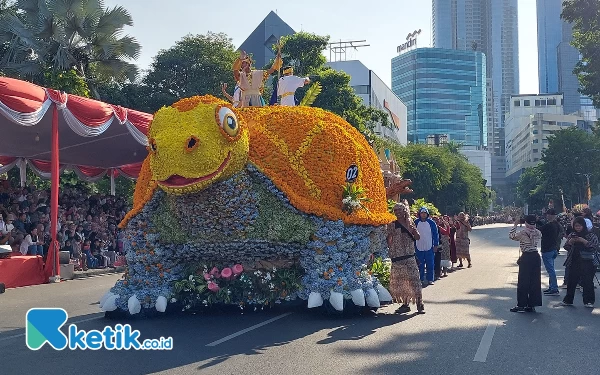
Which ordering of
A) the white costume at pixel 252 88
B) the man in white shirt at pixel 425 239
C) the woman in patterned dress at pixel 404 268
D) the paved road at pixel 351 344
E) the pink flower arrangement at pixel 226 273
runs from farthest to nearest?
the man in white shirt at pixel 425 239, the white costume at pixel 252 88, the woman in patterned dress at pixel 404 268, the pink flower arrangement at pixel 226 273, the paved road at pixel 351 344

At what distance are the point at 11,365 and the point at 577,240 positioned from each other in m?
8.54

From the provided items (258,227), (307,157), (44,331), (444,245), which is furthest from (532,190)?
(44,331)

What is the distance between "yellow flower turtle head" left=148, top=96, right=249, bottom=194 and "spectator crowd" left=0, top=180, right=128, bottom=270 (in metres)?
9.28

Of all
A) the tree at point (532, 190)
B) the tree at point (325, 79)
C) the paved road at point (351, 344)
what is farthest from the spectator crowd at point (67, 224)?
the tree at point (532, 190)

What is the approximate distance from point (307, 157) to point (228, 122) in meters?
1.32

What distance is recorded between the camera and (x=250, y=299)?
8.76m

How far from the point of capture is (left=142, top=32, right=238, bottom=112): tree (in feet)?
102

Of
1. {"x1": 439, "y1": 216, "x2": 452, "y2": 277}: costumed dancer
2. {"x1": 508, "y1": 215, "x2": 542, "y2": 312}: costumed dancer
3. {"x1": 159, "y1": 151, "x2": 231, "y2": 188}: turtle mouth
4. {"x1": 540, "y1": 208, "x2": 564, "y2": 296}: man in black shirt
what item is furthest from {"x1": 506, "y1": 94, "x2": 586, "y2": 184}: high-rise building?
{"x1": 159, "y1": 151, "x2": 231, "y2": 188}: turtle mouth

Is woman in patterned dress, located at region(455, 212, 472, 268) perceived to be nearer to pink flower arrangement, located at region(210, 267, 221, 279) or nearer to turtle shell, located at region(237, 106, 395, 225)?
turtle shell, located at region(237, 106, 395, 225)

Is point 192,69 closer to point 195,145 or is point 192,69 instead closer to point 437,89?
point 195,145

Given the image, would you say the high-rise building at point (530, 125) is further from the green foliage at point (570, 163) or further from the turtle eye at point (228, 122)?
the turtle eye at point (228, 122)

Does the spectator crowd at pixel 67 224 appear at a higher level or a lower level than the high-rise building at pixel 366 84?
lower

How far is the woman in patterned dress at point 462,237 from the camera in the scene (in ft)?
60.1

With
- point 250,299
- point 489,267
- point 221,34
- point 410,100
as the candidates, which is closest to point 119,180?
point 221,34
